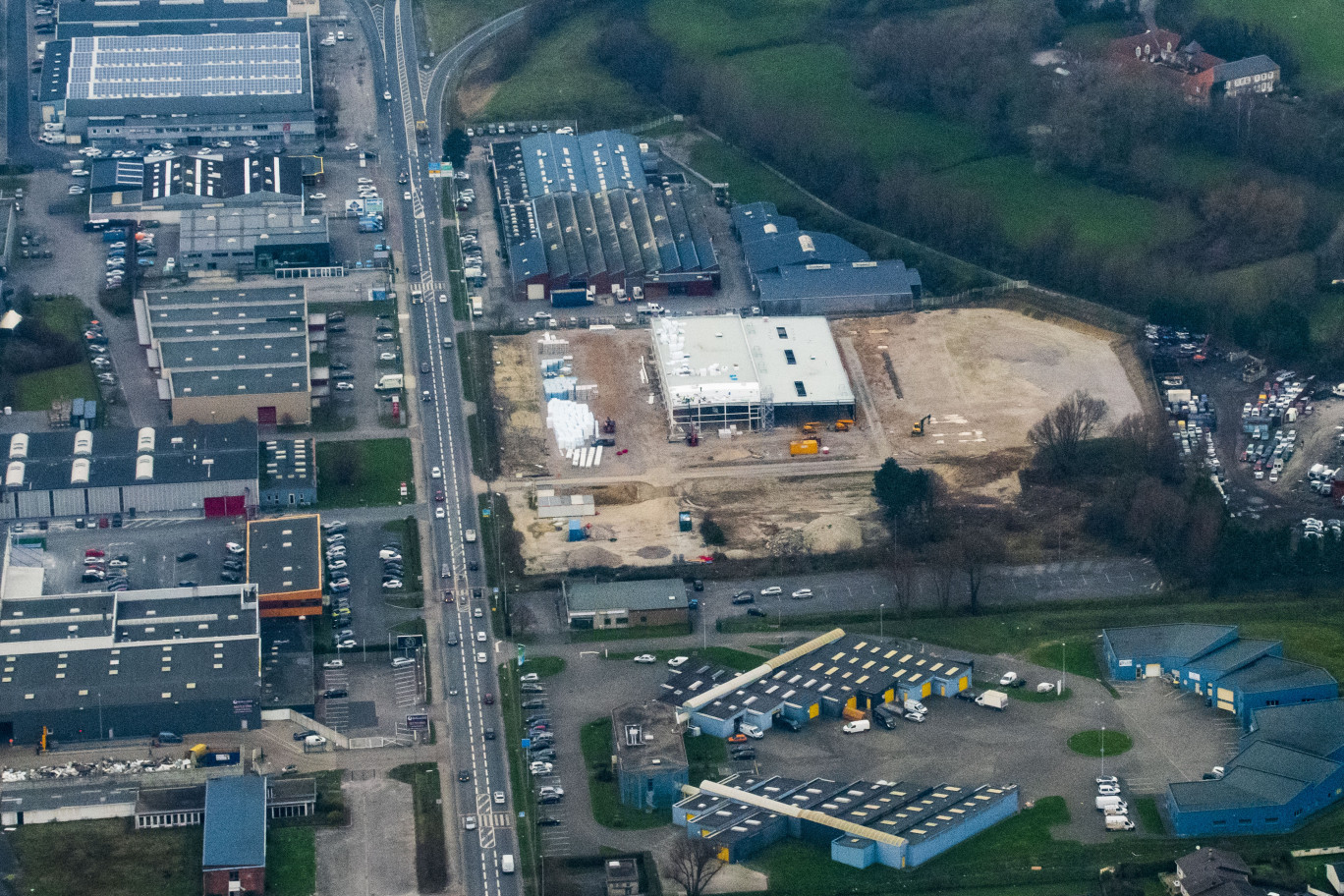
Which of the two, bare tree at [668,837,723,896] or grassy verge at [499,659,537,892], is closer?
bare tree at [668,837,723,896]

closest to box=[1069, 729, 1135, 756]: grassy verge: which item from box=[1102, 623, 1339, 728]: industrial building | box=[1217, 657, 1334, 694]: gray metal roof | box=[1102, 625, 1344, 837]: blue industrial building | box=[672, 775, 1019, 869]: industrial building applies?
box=[1102, 625, 1344, 837]: blue industrial building

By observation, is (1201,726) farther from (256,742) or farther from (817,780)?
(256,742)

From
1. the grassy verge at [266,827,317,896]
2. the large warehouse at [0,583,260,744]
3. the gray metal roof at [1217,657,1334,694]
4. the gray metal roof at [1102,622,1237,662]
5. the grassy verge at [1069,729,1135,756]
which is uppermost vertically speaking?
the large warehouse at [0,583,260,744]

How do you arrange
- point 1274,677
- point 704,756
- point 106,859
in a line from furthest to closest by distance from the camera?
point 1274,677, point 704,756, point 106,859

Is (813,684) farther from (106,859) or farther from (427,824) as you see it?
(106,859)

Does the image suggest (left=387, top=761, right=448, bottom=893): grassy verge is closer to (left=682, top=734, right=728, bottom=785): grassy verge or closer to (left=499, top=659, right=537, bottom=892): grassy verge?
(left=499, top=659, right=537, bottom=892): grassy verge

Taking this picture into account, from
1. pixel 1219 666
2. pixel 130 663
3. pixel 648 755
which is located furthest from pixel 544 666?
pixel 1219 666

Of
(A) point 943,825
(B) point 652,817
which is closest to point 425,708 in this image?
(B) point 652,817
